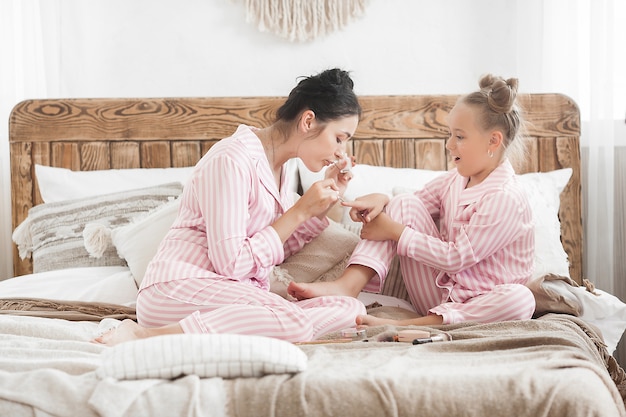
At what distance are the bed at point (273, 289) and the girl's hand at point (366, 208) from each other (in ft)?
0.36

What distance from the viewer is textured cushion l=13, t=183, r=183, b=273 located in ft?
8.21

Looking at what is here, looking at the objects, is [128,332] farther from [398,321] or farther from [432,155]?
[432,155]

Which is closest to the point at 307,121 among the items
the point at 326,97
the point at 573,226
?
the point at 326,97

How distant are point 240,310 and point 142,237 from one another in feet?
2.34

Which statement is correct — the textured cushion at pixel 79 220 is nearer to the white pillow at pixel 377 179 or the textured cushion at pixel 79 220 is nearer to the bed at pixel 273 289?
the bed at pixel 273 289

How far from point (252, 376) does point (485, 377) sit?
1.27 ft

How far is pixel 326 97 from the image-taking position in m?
2.10

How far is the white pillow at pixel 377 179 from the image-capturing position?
2.60 meters

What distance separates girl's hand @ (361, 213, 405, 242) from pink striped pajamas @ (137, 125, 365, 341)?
23cm

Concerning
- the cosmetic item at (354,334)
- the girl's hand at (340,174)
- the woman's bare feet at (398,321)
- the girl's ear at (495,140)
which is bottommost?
the woman's bare feet at (398,321)

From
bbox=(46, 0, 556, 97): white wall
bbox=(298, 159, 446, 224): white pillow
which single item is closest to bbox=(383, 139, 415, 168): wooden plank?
bbox=(298, 159, 446, 224): white pillow

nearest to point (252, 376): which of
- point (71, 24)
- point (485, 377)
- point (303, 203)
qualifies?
point (485, 377)

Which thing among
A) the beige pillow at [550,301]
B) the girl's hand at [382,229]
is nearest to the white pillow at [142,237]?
the girl's hand at [382,229]

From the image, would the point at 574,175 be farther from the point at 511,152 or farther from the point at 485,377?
the point at 485,377
